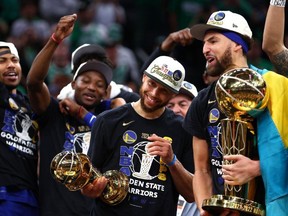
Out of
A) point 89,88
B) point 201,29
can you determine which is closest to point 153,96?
point 201,29

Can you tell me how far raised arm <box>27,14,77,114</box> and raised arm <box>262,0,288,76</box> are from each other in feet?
5.56

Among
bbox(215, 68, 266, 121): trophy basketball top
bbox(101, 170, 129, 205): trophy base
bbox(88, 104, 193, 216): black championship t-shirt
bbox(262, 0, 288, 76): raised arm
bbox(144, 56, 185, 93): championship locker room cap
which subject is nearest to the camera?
bbox(215, 68, 266, 121): trophy basketball top

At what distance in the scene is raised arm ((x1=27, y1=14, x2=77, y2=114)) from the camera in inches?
256

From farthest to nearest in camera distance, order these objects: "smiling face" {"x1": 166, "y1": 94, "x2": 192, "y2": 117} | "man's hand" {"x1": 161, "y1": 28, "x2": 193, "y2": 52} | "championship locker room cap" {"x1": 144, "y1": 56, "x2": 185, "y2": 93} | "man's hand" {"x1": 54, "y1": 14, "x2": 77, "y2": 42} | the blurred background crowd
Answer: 1. the blurred background crowd
2. "smiling face" {"x1": 166, "y1": 94, "x2": 192, "y2": 117}
3. "man's hand" {"x1": 161, "y1": 28, "x2": 193, "y2": 52}
4. "man's hand" {"x1": 54, "y1": 14, "x2": 77, "y2": 42}
5. "championship locker room cap" {"x1": 144, "y1": 56, "x2": 185, "y2": 93}

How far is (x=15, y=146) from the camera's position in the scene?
22.5ft

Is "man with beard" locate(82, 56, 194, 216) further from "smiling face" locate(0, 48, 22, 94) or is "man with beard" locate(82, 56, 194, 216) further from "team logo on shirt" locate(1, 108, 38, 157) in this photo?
"smiling face" locate(0, 48, 22, 94)

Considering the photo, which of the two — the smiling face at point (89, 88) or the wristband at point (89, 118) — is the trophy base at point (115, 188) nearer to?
the wristband at point (89, 118)

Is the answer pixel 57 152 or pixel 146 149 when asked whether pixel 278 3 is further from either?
pixel 57 152

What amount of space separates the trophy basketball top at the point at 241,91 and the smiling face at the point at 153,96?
1.40 metres

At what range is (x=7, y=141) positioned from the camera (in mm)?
6848

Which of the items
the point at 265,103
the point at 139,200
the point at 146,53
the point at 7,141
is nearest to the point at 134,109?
the point at 139,200

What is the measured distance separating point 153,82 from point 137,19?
7.70 meters

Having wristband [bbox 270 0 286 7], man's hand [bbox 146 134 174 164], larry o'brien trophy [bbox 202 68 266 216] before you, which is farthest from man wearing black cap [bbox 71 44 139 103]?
larry o'brien trophy [bbox 202 68 266 216]

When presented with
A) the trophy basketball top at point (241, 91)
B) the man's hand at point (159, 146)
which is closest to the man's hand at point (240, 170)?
the trophy basketball top at point (241, 91)
